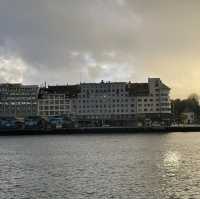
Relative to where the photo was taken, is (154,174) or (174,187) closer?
(174,187)

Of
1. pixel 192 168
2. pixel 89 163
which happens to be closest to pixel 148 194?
pixel 192 168

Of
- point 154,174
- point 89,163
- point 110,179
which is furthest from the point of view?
point 89,163

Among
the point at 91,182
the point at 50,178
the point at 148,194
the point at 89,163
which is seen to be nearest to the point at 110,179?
the point at 91,182

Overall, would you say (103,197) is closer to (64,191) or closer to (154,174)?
(64,191)

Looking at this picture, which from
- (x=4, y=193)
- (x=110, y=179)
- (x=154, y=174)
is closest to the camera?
(x=4, y=193)

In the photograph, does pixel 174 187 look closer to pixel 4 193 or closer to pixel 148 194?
pixel 148 194

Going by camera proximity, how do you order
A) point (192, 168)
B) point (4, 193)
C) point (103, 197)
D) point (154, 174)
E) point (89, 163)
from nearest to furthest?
point (103, 197) → point (4, 193) → point (154, 174) → point (192, 168) → point (89, 163)

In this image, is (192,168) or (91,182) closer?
(91,182)

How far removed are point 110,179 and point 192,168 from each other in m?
13.2

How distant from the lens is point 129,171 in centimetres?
5906

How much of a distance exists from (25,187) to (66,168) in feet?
53.4

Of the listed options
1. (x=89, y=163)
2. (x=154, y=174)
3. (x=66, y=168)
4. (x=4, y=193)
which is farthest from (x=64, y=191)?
(x=89, y=163)

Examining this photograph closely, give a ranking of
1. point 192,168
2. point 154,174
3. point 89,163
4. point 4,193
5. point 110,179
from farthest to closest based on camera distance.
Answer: point 89,163, point 192,168, point 154,174, point 110,179, point 4,193

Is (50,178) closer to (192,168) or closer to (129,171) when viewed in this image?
(129,171)
